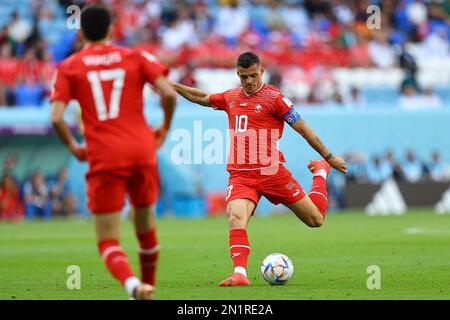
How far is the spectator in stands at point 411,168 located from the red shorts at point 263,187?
1942cm

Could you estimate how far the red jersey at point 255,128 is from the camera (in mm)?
11625

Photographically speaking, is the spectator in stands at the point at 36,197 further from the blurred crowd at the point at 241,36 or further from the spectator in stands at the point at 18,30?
the spectator in stands at the point at 18,30

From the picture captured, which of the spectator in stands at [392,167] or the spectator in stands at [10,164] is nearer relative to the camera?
the spectator in stands at [10,164]

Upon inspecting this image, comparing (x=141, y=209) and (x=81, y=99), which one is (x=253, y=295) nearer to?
(x=141, y=209)

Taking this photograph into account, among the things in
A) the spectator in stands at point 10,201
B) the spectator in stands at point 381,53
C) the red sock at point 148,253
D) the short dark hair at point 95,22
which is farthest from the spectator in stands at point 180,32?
the short dark hair at point 95,22

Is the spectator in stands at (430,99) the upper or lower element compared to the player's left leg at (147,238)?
upper

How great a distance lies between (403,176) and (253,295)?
843 inches

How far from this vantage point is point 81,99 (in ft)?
27.4

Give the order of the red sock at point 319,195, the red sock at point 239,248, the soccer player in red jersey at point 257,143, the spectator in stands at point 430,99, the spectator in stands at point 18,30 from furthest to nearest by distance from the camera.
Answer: the spectator in stands at point 430,99 < the spectator in stands at point 18,30 < the red sock at point 319,195 < the soccer player in red jersey at point 257,143 < the red sock at point 239,248

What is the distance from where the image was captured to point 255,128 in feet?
38.2

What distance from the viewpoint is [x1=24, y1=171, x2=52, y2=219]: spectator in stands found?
28266 mm

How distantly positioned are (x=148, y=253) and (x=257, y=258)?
21.2 feet

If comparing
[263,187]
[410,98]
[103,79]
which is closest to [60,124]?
[103,79]

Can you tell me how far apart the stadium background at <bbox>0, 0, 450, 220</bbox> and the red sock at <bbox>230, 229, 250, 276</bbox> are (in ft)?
51.6
